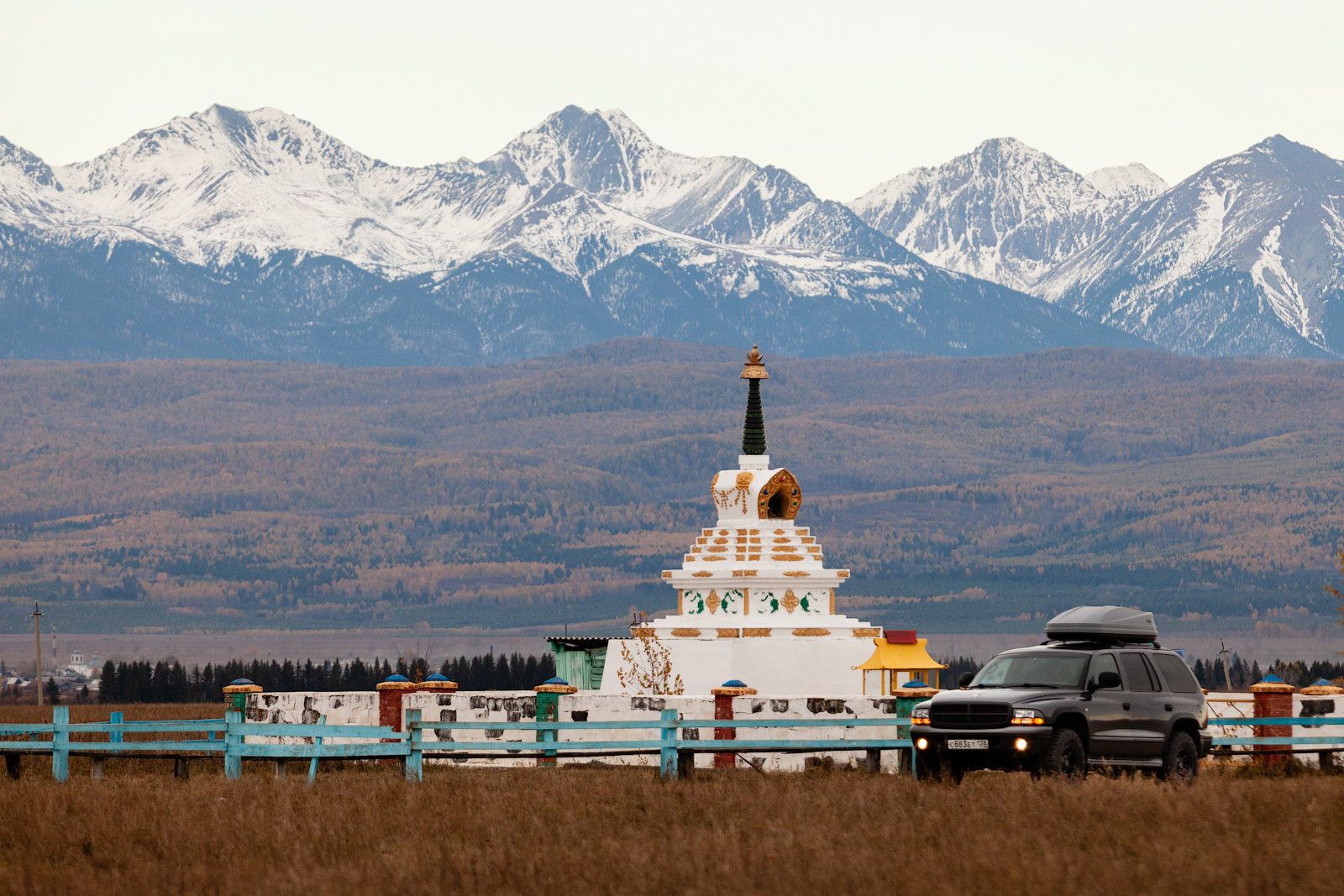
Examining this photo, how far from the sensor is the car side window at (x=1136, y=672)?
103 ft

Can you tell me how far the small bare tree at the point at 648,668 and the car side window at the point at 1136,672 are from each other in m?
25.0

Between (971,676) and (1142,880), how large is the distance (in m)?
10.8

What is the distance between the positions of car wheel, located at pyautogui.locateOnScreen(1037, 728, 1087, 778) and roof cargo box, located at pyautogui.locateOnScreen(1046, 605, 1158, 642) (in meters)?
3.29

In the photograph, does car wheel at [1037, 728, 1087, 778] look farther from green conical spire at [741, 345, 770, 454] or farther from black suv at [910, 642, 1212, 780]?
green conical spire at [741, 345, 770, 454]

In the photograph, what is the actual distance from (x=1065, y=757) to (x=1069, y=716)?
0.60 meters

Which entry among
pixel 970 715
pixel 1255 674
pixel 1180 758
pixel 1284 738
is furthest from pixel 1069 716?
pixel 1255 674

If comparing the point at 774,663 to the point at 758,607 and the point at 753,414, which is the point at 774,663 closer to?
the point at 758,607

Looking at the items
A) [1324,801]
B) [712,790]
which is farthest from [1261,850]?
[712,790]

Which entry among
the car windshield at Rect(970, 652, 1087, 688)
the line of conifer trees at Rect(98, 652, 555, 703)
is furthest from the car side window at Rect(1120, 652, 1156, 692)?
the line of conifer trees at Rect(98, 652, 555, 703)

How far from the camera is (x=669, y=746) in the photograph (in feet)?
110

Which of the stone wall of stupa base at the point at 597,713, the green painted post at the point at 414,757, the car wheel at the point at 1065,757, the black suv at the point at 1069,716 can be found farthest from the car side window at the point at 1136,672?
the green painted post at the point at 414,757

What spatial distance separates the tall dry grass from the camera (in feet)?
76.5

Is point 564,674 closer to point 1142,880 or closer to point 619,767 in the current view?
point 619,767

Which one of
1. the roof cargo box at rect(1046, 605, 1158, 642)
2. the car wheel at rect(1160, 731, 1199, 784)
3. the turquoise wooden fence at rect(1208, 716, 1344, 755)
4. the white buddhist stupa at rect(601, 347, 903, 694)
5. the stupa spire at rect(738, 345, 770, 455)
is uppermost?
the stupa spire at rect(738, 345, 770, 455)
